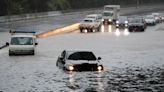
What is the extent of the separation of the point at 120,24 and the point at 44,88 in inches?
2264

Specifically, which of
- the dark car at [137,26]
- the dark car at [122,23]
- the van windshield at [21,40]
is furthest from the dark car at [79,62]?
the dark car at [122,23]

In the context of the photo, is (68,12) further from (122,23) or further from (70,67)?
(70,67)

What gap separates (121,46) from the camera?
50.6 m

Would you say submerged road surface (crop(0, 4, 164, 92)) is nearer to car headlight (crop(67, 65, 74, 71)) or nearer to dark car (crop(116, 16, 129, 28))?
car headlight (crop(67, 65, 74, 71))

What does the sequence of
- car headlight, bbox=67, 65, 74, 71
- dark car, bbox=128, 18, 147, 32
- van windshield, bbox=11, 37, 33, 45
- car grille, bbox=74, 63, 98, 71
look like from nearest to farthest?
car grille, bbox=74, 63, 98, 71 → car headlight, bbox=67, 65, 74, 71 → van windshield, bbox=11, 37, 33, 45 → dark car, bbox=128, 18, 147, 32

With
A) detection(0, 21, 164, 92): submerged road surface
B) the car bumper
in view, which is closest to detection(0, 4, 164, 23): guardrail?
detection(0, 21, 164, 92): submerged road surface

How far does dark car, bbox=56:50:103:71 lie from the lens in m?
29.3

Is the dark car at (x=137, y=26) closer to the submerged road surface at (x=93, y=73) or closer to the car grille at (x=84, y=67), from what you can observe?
the submerged road surface at (x=93, y=73)

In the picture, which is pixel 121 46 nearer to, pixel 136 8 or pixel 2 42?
pixel 2 42

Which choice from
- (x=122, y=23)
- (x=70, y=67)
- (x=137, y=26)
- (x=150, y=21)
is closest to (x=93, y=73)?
(x=70, y=67)

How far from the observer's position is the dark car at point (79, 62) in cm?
2934

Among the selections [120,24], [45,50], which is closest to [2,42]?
[45,50]

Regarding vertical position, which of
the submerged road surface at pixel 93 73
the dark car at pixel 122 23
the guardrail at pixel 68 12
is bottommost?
the guardrail at pixel 68 12

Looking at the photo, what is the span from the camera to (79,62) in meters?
29.5
